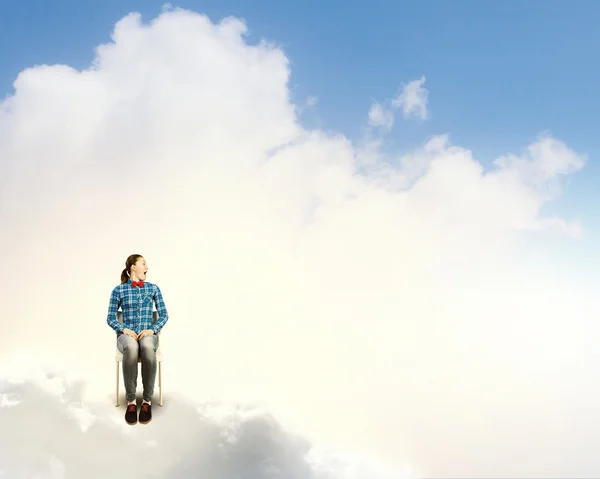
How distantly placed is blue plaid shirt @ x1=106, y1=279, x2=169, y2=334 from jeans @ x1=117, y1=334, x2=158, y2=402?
124mm

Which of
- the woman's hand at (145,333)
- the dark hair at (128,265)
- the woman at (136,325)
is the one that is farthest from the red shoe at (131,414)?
the dark hair at (128,265)

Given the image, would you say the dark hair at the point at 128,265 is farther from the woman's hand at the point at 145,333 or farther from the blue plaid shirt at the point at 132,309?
the woman's hand at the point at 145,333

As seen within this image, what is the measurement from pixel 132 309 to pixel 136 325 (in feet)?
0.59

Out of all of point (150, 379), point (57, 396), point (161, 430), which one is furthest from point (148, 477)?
point (57, 396)

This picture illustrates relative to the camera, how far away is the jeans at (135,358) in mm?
5117

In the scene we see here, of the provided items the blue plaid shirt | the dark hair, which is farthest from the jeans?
the dark hair

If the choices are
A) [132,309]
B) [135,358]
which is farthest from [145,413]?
[132,309]

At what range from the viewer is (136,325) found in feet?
17.5

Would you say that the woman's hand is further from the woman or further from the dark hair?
the dark hair

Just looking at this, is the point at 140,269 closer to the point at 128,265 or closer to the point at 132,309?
the point at 128,265

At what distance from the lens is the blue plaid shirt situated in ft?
17.4

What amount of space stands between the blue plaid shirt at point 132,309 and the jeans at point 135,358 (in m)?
0.12

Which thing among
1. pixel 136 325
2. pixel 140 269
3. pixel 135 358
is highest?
pixel 140 269

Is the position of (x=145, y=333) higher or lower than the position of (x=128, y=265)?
lower
